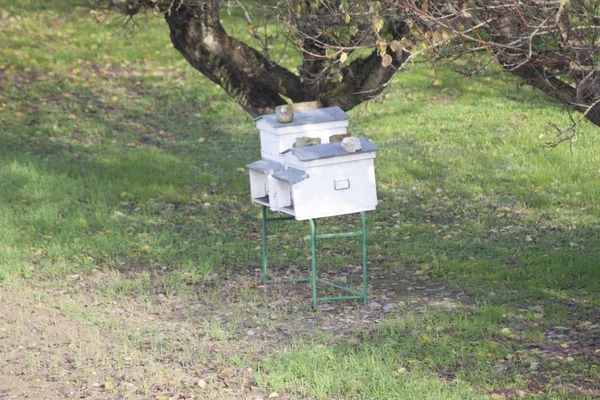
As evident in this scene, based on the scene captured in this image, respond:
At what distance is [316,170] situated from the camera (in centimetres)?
627

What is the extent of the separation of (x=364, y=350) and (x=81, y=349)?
2.02 meters

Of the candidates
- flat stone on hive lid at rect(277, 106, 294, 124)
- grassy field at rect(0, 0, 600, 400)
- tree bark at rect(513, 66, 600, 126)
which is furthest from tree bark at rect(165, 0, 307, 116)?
tree bark at rect(513, 66, 600, 126)

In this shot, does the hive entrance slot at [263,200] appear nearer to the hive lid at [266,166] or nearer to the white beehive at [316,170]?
the white beehive at [316,170]

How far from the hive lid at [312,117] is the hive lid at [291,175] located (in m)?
0.38

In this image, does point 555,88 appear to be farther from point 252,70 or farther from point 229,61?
point 229,61

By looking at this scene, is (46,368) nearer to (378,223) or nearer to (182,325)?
(182,325)

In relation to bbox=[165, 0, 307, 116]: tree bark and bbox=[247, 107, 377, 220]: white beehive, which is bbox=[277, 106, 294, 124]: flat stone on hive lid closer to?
bbox=[247, 107, 377, 220]: white beehive

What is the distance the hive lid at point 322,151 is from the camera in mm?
6199

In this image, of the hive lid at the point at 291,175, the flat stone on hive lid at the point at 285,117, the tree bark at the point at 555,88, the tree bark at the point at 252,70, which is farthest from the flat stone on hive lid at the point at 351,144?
the tree bark at the point at 252,70

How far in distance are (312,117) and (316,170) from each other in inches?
23.5

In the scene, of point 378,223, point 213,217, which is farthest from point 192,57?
point 378,223

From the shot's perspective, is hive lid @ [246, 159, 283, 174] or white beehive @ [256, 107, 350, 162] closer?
white beehive @ [256, 107, 350, 162]

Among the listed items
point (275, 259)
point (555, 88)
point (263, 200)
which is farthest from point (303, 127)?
point (555, 88)

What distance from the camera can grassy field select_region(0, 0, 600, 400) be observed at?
5324 mm
